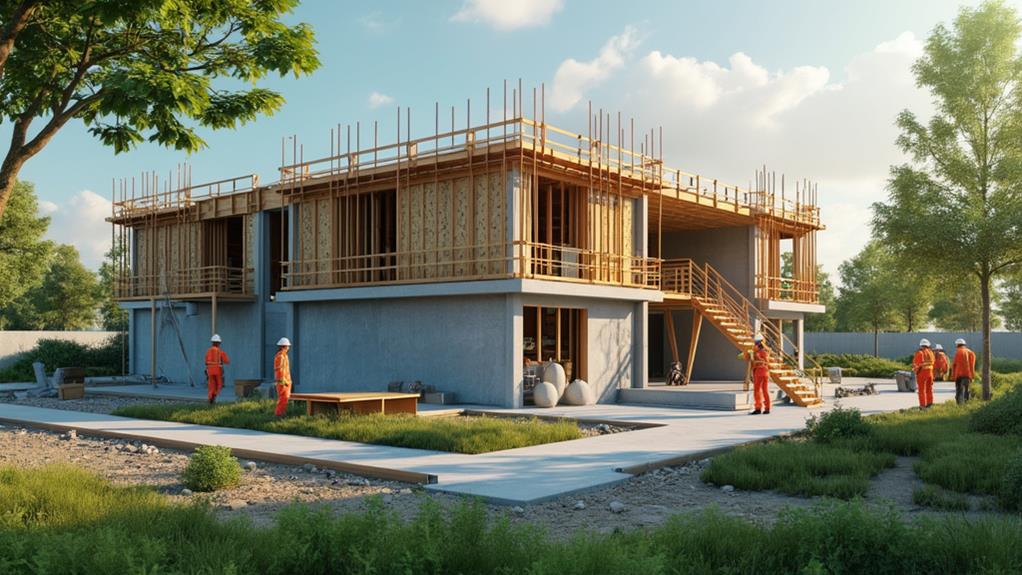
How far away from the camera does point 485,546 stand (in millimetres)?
6656

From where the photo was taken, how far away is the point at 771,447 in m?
13.0

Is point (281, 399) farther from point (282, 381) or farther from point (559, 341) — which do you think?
point (559, 341)

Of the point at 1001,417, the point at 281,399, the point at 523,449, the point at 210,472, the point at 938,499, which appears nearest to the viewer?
the point at 938,499

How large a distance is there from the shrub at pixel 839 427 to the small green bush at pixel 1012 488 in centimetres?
434

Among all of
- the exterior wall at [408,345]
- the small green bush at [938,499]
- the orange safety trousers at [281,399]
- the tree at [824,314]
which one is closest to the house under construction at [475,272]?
the exterior wall at [408,345]

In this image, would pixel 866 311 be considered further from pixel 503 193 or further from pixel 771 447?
pixel 771 447

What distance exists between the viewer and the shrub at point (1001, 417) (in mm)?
14523

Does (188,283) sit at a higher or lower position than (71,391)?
higher

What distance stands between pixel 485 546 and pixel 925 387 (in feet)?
56.1

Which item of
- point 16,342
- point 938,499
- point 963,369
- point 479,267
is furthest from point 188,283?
point 938,499

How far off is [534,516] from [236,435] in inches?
326

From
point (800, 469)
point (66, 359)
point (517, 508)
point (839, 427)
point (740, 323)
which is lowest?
point (517, 508)

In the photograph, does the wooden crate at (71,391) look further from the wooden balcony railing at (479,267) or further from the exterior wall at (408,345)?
the wooden balcony railing at (479,267)

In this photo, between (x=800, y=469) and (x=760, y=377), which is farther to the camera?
(x=760, y=377)
